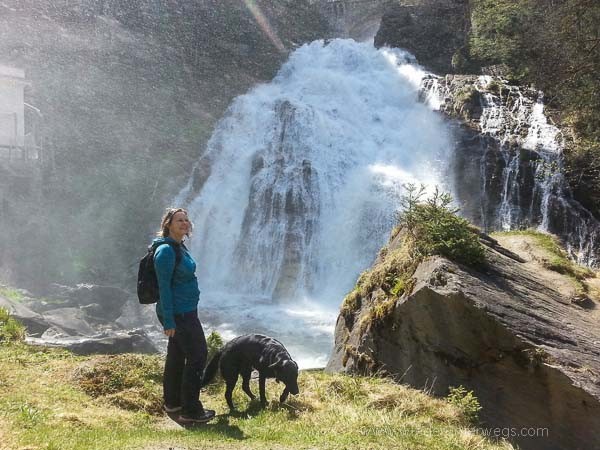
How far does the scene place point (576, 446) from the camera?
468cm

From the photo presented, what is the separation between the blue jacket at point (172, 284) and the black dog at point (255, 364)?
0.87 meters

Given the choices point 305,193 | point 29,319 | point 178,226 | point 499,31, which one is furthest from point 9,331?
point 499,31

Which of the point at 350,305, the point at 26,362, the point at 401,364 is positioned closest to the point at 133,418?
the point at 26,362

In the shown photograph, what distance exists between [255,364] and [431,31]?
29189 millimetres

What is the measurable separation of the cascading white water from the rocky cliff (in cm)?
603

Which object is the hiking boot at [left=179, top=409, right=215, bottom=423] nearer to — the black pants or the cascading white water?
the black pants

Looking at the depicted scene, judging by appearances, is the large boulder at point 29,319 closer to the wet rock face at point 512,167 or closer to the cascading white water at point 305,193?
the cascading white water at point 305,193

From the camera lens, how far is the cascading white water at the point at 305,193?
16531 mm

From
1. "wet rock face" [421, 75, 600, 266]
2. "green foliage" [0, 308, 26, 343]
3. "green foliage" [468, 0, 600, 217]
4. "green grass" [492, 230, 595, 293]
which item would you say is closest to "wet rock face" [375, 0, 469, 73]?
"green foliage" [468, 0, 600, 217]

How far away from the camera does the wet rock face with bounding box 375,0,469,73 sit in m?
29.0

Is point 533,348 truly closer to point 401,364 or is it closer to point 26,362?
point 401,364

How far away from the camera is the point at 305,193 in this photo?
63.7ft

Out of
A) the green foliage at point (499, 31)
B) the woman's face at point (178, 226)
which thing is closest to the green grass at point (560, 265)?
the woman's face at point (178, 226)

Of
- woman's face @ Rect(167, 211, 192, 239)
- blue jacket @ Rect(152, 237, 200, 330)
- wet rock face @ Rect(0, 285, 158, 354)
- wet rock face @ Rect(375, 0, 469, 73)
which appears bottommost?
wet rock face @ Rect(0, 285, 158, 354)
